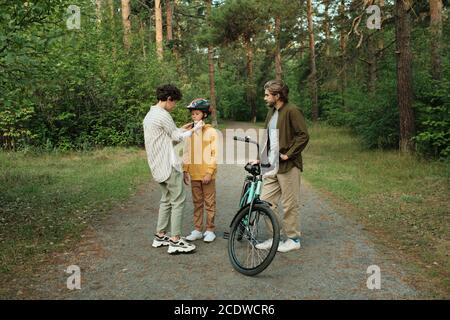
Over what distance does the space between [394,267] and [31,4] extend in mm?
6214

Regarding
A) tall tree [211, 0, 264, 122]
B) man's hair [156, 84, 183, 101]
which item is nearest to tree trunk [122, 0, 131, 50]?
tall tree [211, 0, 264, 122]

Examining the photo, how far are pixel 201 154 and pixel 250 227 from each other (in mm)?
1266

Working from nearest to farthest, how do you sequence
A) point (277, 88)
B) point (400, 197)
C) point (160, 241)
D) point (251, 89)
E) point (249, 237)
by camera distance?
point (249, 237), point (277, 88), point (160, 241), point (400, 197), point (251, 89)

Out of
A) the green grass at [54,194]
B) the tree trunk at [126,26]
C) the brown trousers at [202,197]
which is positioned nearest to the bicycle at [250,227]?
the brown trousers at [202,197]

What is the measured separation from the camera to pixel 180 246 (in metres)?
5.47

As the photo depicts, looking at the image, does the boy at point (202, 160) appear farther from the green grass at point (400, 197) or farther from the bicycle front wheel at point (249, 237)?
the green grass at point (400, 197)

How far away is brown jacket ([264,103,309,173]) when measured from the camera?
5.29m

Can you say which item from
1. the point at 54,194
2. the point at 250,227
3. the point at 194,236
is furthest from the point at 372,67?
the point at 250,227

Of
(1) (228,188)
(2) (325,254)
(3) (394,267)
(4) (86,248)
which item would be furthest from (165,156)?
(1) (228,188)

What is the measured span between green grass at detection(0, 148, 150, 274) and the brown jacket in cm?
323

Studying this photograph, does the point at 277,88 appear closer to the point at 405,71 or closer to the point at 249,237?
the point at 249,237

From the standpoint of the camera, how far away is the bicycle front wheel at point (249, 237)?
4.88 meters

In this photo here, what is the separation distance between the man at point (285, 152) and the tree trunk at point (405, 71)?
8.78 meters

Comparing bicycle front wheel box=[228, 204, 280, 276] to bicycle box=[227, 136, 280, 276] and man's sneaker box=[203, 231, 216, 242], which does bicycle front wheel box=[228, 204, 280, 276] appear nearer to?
bicycle box=[227, 136, 280, 276]
